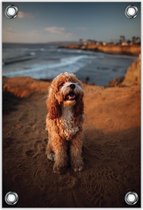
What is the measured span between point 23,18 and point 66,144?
1576 mm

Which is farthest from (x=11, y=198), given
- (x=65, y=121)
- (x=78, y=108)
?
(x=78, y=108)

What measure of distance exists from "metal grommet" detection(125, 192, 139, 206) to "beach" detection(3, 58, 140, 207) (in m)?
0.04

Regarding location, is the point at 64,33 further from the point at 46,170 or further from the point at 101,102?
the point at 101,102

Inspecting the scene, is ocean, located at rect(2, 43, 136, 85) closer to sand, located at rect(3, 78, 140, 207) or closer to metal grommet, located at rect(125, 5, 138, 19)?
sand, located at rect(3, 78, 140, 207)

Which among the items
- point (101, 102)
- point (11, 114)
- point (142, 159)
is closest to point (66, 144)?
point (142, 159)

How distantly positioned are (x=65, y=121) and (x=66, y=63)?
3341 mm

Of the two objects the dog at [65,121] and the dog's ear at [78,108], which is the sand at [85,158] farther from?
the dog's ear at [78,108]

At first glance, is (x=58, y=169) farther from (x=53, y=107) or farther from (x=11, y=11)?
(x=11, y=11)

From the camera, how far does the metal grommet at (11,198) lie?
8.21 ft

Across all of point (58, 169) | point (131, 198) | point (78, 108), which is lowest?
point (131, 198)

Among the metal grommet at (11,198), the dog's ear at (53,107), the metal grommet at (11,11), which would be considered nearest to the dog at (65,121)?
the dog's ear at (53,107)

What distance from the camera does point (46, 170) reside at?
3.12 metres

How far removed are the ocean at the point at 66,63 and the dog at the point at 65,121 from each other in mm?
1434

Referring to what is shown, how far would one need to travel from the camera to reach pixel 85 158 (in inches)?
133
